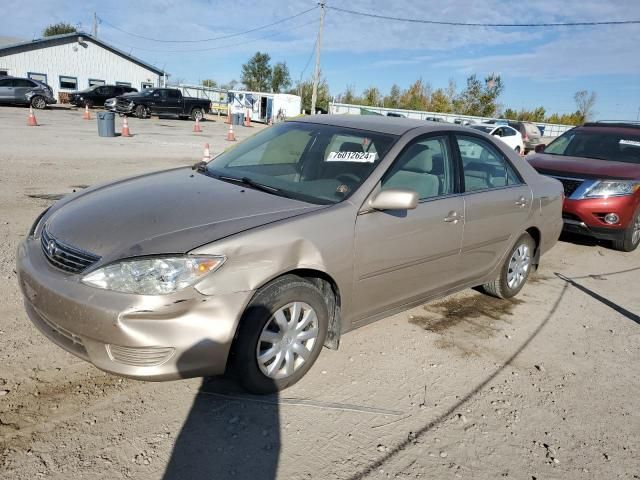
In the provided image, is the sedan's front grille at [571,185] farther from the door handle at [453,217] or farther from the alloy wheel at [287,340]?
the alloy wheel at [287,340]

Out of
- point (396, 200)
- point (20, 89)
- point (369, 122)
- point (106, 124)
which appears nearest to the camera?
point (396, 200)

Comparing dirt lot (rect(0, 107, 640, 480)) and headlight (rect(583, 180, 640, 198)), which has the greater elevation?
headlight (rect(583, 180, 640, 198))

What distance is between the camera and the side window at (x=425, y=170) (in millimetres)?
3605

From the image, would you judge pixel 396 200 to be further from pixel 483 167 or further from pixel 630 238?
pixel 630 238

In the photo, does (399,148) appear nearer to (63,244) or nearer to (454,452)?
(454,452)

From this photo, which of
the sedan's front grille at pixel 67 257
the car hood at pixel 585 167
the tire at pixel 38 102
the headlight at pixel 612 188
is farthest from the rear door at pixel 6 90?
the sedan's front grille at pixel 67 257

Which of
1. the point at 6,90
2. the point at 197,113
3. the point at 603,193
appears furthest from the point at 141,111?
the point at 603,193

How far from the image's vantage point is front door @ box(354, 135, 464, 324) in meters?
3.34

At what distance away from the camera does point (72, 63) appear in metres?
38.5

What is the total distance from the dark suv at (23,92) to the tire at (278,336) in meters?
31.7

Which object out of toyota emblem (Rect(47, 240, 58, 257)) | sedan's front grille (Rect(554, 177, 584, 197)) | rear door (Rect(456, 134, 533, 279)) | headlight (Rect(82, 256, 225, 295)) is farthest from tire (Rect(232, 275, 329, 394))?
sedan's front grille (Rect(554, 177, 584, 197))

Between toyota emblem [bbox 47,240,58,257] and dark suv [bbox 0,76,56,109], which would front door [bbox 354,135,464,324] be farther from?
dark suv [bbox 0,76,56,109]

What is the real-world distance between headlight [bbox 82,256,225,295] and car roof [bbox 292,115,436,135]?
192 centimetres

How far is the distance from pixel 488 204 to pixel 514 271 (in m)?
1.02
